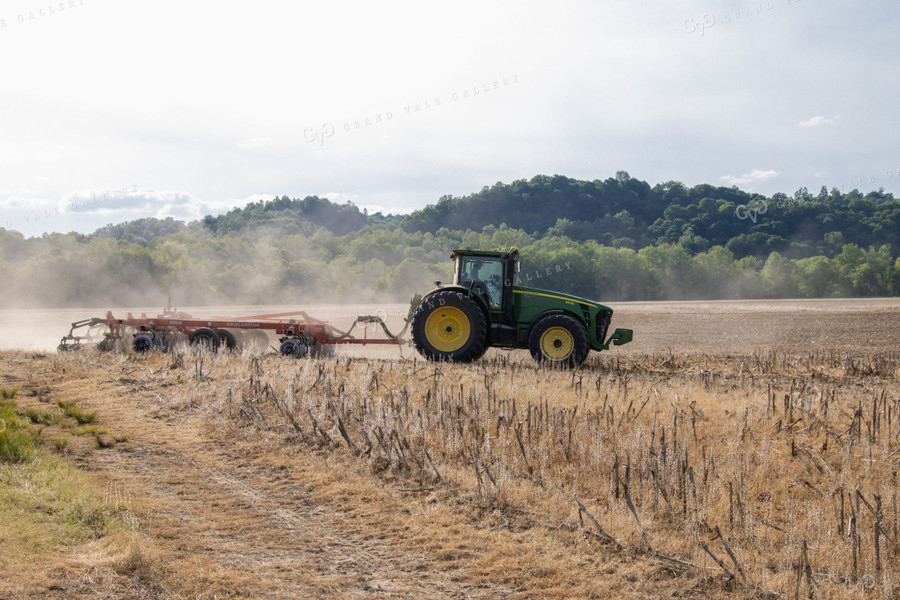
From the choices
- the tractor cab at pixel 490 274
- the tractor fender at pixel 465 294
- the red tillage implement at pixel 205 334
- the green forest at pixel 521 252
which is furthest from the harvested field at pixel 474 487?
the green forest at pixel 521 252

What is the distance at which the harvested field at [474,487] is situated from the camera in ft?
16.6

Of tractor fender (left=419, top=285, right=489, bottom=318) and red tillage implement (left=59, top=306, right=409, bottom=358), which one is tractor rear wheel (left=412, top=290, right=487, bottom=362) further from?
red tillage implement (left=59, top=306, right=409, bottom=358)

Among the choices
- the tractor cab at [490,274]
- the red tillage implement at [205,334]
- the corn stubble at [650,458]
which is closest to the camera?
the corn stubble at [650,458]

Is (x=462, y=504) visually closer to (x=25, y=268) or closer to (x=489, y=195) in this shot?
(x=25, y=268)

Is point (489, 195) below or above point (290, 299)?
above

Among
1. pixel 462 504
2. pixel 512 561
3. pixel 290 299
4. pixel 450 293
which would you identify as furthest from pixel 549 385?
pixel 290 299

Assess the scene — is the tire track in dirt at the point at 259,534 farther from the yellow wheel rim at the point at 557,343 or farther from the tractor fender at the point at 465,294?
the yellow wheel rim at the point at 557,343

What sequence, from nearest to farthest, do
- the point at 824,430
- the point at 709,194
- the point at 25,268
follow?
the point at 824,430 < the point at 25,268 < the point at 709,194

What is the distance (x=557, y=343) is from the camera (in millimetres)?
14891

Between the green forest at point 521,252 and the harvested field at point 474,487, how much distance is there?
37116 millimetres

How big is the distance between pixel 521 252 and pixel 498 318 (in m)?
48.8

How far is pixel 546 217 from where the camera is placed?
11644 centimetres

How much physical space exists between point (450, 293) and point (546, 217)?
103836 millimetres

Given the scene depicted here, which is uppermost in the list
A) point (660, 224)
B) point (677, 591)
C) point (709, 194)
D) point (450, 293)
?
point (709, 194)
